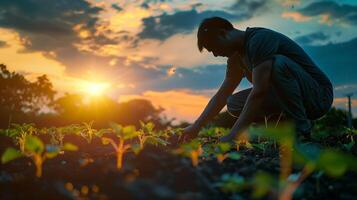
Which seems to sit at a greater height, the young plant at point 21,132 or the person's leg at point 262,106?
the person's leg at point 262,106

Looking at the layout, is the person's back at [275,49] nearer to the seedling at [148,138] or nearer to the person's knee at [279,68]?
the person's knee at [279,68]

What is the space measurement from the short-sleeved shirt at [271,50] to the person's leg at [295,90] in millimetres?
139

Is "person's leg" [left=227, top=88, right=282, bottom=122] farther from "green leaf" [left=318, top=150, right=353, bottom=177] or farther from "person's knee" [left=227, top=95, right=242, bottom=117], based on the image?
"green leaf" [left=318, top=150, right=353, bottom=177]

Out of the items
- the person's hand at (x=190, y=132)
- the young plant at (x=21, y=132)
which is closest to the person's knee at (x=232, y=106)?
the person's hand at (x=190, y=132)

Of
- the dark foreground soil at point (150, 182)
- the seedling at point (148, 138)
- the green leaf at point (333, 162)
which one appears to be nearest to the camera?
the green leaf at point (333, 162)

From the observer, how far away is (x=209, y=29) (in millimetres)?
4223

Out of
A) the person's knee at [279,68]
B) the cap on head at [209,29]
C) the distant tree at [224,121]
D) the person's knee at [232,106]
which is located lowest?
the distant tree at [224,121]

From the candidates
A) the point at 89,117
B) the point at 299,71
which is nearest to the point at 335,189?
the point at 299,71

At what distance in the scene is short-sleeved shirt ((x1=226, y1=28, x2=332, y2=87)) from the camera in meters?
4.16

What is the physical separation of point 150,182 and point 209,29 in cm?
260

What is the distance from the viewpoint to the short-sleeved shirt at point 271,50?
4.16m

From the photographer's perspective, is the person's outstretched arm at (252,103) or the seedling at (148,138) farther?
the seedling at (148,138)

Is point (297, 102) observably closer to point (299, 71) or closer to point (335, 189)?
point (299, 71)

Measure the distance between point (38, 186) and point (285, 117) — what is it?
3061 mm
